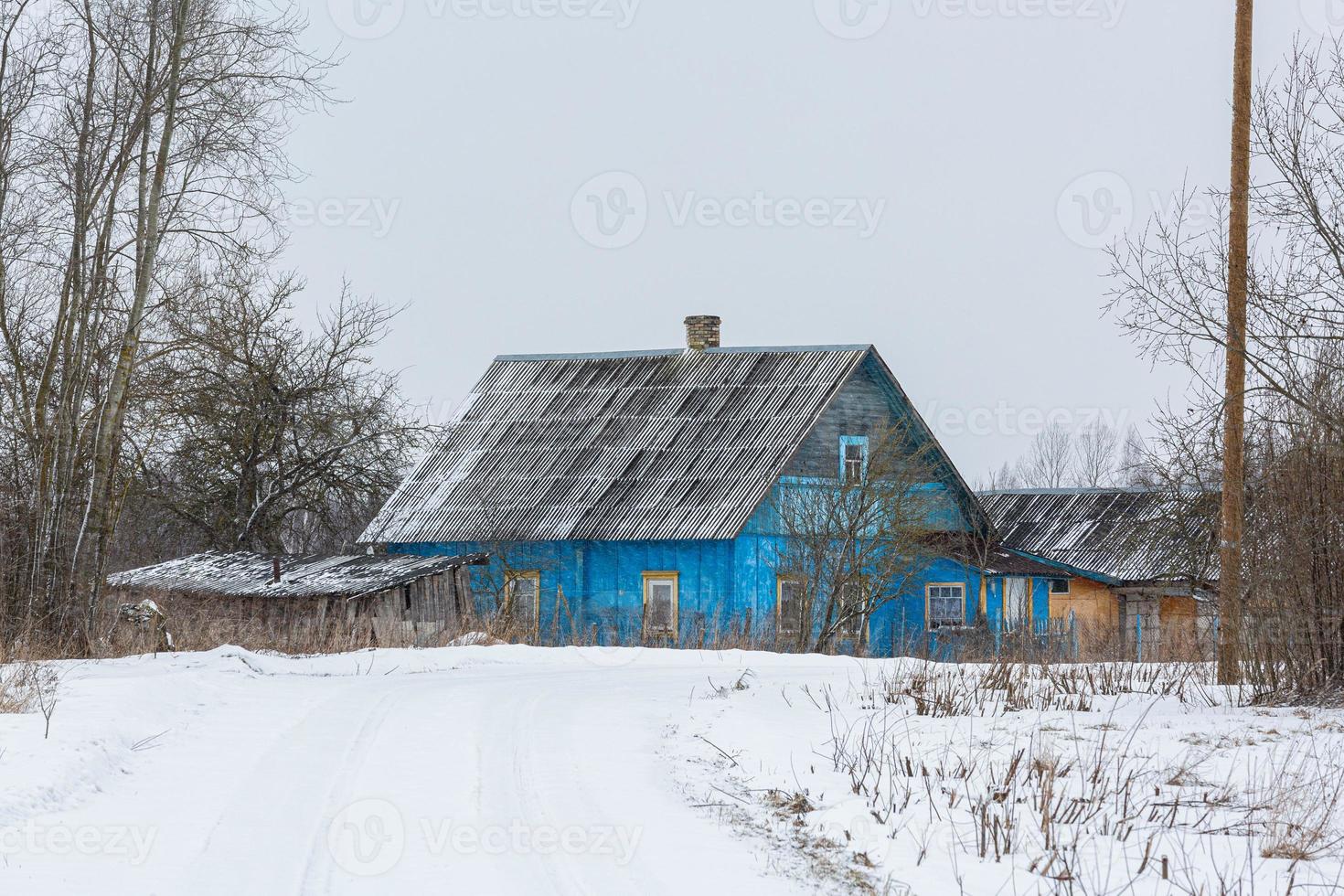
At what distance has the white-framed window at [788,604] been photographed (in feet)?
98.1

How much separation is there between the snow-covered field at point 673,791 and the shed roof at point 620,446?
52.1 feet

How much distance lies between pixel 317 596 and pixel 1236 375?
17317 mm

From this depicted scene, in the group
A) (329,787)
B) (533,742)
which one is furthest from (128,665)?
(329,787)

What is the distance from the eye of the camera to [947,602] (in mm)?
34500

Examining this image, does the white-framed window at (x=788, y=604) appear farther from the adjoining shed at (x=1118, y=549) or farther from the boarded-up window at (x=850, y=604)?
the adjoining shed at (x=1118, y=549)

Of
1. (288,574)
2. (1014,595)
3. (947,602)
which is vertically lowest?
(947,602)

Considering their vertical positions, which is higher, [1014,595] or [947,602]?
[1014,595]

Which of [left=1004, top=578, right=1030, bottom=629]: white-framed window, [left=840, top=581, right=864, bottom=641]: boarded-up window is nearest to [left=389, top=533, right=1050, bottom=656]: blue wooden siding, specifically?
[left=840, top=581, right=864, bottom=641]: boarded-up window

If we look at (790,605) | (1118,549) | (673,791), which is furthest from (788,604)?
(673,791)

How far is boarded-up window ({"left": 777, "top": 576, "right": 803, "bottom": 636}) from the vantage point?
30016mm

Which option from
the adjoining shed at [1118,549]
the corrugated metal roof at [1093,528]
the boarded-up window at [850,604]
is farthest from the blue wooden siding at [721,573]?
the corrugated metal roof at [1093,528]

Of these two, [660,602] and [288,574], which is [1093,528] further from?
[288,574]

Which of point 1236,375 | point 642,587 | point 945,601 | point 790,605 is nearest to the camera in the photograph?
point 1236,375

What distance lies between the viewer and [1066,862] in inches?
279
